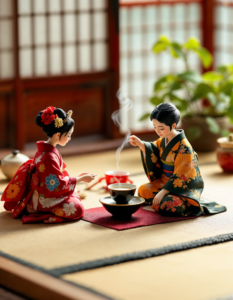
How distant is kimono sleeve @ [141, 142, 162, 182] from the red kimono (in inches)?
23.9

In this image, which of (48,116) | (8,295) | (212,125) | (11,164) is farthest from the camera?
(212,125)

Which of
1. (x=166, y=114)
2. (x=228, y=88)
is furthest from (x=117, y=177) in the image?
(x=228, y=88)

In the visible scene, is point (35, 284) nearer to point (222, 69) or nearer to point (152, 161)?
point (152, 161)

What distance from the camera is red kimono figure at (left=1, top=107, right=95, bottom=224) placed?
3.86m

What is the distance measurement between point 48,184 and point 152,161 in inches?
32.0

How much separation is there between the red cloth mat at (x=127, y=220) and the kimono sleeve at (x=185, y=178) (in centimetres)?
18

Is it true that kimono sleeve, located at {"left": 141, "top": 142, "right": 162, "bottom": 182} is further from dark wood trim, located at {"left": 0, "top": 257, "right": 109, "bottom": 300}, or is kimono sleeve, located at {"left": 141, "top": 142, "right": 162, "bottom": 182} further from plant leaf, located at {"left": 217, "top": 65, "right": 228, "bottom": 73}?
plant leaf, located at {"left": 217, "top": 65, "right": 228, "bottom": 73}

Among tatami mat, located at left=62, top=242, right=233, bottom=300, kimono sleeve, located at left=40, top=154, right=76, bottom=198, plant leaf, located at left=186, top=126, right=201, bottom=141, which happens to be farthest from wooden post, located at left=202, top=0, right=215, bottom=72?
tatami mat, located at left=62, top=242, right=233, bottom=300

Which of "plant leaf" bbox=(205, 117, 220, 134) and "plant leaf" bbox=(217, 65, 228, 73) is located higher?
"plant leaf" bbox=(217, 65, 228, 73)

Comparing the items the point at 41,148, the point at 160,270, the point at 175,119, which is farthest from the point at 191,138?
the point at 160,270

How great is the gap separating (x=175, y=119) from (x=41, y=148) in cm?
94

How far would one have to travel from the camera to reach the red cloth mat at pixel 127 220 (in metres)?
3.82

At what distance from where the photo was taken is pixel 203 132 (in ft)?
20.8

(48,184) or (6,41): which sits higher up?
(6,41)
